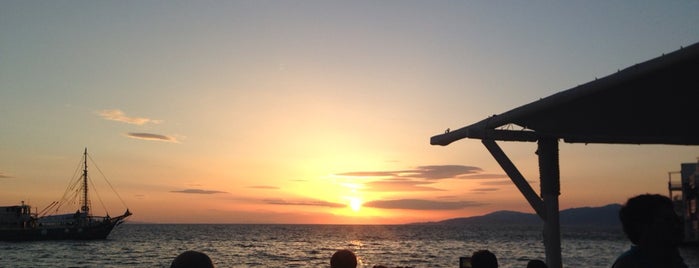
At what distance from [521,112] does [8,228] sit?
107 meters

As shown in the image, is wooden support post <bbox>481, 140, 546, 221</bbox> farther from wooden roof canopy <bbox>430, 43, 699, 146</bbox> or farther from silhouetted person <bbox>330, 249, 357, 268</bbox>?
silhouetted person <bbox>330, 249, 357, 268</bbox>

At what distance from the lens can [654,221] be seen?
356 centimetres

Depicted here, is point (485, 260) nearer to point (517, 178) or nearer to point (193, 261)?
point (193, 261)

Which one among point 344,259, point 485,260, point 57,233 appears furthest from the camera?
point 57,233

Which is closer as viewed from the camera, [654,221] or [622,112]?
[654,221]

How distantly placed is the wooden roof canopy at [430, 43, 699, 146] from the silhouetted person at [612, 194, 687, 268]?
5.79 m

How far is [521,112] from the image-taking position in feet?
35.8

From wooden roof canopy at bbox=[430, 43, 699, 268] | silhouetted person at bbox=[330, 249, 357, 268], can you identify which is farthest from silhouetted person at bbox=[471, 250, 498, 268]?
wooden roof canopy at bbox=[430, 43, 699, 268]

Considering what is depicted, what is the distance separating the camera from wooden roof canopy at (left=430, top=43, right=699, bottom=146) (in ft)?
30.7

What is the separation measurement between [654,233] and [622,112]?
853cm

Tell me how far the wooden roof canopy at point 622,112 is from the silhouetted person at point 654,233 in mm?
5788

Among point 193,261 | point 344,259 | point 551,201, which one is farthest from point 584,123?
point 193,261

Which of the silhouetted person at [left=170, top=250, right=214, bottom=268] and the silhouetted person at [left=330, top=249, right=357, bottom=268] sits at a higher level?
the silhouetted person at [left=170, top=250, right=214, bottom=268]

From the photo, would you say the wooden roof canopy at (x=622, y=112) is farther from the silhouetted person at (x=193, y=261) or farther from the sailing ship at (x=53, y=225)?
the sailing ship at (x=53, y=225)
